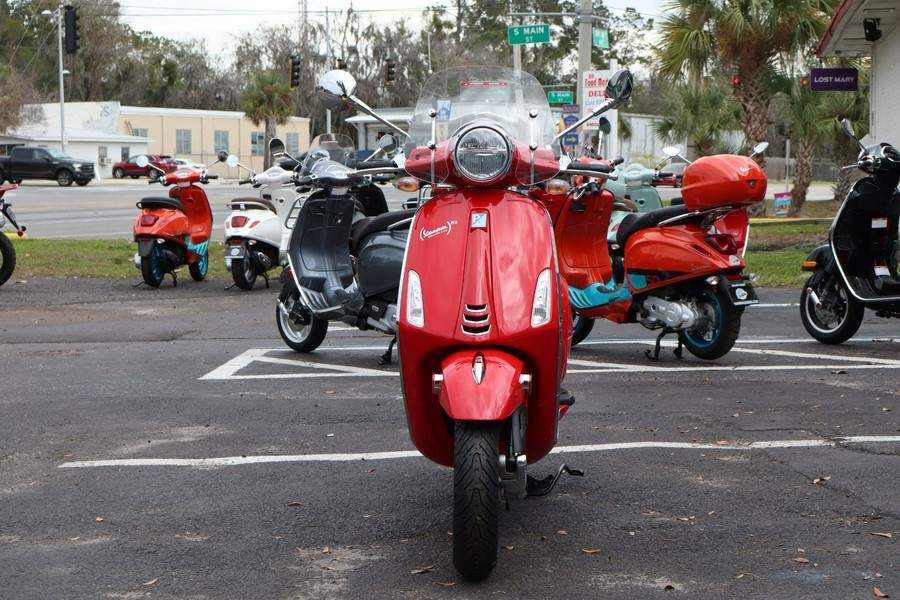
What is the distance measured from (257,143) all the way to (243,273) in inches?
2435

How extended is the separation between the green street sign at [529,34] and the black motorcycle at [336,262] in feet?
43.3

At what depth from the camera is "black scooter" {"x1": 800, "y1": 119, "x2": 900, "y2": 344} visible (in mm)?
8875

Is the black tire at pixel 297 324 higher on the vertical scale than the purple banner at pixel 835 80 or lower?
lower

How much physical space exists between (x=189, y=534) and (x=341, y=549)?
0.62 metres

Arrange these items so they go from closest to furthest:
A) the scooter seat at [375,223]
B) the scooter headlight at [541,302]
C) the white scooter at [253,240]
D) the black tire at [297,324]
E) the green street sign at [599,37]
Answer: the scooter headlight at [541,302] < the scooter seat at [375,223] < the black tire at [297,324] < the white scooter at [253,240] < the green street sign at [599,37]

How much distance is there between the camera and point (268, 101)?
202 feet

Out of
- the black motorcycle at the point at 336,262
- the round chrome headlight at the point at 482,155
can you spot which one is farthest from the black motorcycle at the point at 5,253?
the round chrome headlight at the point at 482,155

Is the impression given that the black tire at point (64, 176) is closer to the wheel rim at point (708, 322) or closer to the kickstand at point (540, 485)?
the wheel rim at point (708, 322)

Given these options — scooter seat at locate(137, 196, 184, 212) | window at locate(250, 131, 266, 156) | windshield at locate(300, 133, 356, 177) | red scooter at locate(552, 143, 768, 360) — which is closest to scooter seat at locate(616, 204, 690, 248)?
red scooter at locate(552, 143, 768, 360)

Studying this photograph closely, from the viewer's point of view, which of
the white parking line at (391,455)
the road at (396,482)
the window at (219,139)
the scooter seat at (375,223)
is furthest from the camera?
the window at (219,139)

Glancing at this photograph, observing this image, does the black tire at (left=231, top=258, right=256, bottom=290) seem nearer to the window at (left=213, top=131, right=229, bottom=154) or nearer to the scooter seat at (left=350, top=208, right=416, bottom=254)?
the scooter seat at (left=350, top=208, right=416, bottom=254)

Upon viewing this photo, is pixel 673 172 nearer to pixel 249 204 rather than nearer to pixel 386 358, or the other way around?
pixel 386 358

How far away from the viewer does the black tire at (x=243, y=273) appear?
12.8 metres

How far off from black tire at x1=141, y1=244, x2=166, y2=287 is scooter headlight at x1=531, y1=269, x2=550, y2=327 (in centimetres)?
946
